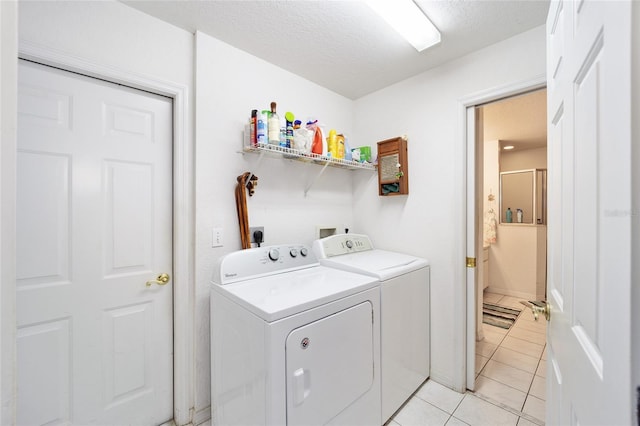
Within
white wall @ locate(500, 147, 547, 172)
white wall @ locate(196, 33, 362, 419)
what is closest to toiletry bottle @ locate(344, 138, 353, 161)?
white wall @ locate(196, 33, 362, 419)

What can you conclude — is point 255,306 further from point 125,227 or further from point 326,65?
point 326,65

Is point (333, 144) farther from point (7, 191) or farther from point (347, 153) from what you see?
point (7, 191)

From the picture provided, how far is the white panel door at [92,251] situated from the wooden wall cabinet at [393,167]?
1.63m

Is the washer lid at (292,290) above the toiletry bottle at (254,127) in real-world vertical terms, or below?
below

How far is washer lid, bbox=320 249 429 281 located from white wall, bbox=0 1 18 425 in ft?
4.60

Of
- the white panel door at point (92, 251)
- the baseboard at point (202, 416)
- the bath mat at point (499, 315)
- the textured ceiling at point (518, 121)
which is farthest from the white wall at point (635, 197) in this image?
the bath mat at point (499, 315)

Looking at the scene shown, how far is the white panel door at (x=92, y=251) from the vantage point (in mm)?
1237

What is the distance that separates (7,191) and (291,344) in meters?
0.96

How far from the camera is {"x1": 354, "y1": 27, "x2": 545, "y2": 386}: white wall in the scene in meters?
1.76

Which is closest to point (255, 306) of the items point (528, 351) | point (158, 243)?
point (158, 243)

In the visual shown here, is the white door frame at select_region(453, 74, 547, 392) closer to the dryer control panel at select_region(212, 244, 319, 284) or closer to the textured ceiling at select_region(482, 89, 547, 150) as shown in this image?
the textured ceiling at select_region(482, 89, 547, 150)

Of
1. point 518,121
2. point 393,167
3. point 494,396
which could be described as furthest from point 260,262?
point 518,121

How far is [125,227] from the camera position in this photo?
4.82 feet

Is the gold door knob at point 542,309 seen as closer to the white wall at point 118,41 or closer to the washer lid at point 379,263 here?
the washer lid at point 379,263
